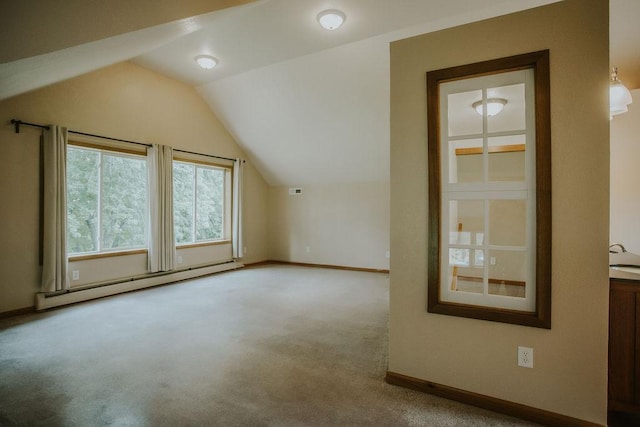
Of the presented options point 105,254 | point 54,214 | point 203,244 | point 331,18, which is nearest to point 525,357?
point 331,18

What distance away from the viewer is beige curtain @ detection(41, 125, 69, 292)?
13.0ft

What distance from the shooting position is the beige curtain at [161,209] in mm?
5191

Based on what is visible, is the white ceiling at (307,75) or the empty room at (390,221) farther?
the white ceiling at (307,75)

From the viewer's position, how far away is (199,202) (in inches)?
253

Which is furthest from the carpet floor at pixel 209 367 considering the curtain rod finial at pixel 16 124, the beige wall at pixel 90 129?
the curtain rod finial at pixel 16 124

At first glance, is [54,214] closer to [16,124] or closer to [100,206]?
[100,206]

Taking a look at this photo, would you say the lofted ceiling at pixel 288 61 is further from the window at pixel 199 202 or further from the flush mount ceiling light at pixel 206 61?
the window at pixel 199 202

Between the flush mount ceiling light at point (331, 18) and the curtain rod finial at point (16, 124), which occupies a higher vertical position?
the flush mount ceiling light at point (331, 18)

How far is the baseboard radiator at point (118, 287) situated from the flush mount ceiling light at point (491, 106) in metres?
5.15

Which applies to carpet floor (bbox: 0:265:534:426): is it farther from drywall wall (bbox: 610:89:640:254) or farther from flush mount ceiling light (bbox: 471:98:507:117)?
drywall wall (bbox: 610:89:640:254)

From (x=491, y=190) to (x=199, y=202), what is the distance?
221 inches

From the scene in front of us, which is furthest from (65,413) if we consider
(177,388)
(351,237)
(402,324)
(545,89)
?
(351,237)

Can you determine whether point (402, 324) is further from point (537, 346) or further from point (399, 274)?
point (537, 346)

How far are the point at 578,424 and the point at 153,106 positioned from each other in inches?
244
